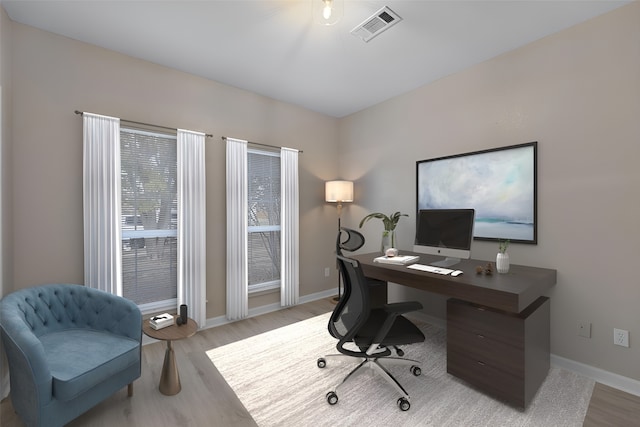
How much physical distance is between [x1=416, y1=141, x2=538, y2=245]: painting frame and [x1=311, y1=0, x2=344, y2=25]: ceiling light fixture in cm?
184

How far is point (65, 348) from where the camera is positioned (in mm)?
1745

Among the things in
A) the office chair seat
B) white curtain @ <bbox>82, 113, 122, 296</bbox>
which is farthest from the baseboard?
white curtain @ <bbox>82, 113, 122, 296</bbox>

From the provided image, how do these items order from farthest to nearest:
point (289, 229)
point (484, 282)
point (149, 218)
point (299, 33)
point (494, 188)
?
point (289, 229) → point (149, 218) → point (494, 188) → point (299, 33) → point (484, 282)

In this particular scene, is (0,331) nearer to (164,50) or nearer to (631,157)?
(164,50)

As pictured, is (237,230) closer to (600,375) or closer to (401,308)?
(401,308)

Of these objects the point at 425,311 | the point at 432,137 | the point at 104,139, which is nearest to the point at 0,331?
the point at 104,139

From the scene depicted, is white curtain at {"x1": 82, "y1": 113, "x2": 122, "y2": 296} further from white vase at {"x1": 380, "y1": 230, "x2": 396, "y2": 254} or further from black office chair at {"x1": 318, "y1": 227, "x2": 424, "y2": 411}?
white vase at {"x1": 380, "y1": 230, "x2": 396, "y2": 254}

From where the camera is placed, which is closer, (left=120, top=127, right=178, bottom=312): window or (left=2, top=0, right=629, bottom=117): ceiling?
(left=2, top=0, right=629, bottom=117): ceiling

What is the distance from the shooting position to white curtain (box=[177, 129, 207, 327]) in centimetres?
289

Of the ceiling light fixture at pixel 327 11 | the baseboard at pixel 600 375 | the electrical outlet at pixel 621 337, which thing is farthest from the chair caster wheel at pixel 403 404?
the ceiling light fixture at pixel 327 11

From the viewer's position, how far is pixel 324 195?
4270mm

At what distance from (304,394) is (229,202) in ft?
7.06

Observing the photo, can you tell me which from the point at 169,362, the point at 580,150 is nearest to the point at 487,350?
the point at 580,150

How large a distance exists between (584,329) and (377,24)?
2.97 meters
